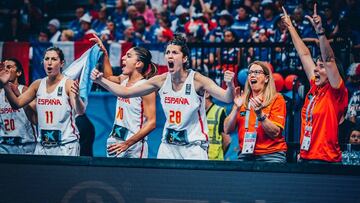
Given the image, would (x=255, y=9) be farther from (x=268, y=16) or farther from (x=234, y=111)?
(x=234, y=111)

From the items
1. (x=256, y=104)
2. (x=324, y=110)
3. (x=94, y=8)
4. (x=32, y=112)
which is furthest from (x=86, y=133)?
(x=94, y=8)

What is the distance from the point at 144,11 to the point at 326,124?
28.1 feet

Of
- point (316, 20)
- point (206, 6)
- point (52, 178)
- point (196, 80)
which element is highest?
point (206, 6)

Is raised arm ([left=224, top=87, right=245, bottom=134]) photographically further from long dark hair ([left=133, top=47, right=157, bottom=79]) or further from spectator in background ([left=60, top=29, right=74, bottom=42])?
spectator in background ([left=60, top=29, right=74, bottom=42])

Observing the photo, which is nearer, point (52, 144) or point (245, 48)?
point (52, 144)

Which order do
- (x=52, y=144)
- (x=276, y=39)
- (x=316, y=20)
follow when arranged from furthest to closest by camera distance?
1. (x=276, y=39)
2. (x=52, y=144)
3. (x=316, y=20)

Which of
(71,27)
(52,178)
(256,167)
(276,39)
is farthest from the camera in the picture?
(71,27)

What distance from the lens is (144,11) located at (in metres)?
15.5

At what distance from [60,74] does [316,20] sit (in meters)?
3.25

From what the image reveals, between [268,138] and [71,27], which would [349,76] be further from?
[71,27]

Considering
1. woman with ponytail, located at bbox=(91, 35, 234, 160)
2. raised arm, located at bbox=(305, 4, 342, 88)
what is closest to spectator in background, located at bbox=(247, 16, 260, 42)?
woman with ponytail, located at bbox=(91, 35, 234, 160)

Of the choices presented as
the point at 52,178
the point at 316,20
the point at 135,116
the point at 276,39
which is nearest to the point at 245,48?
the point at 276,39

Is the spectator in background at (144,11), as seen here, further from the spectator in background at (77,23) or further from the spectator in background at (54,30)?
the spectator in background at (54,30)

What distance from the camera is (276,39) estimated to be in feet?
41.7
